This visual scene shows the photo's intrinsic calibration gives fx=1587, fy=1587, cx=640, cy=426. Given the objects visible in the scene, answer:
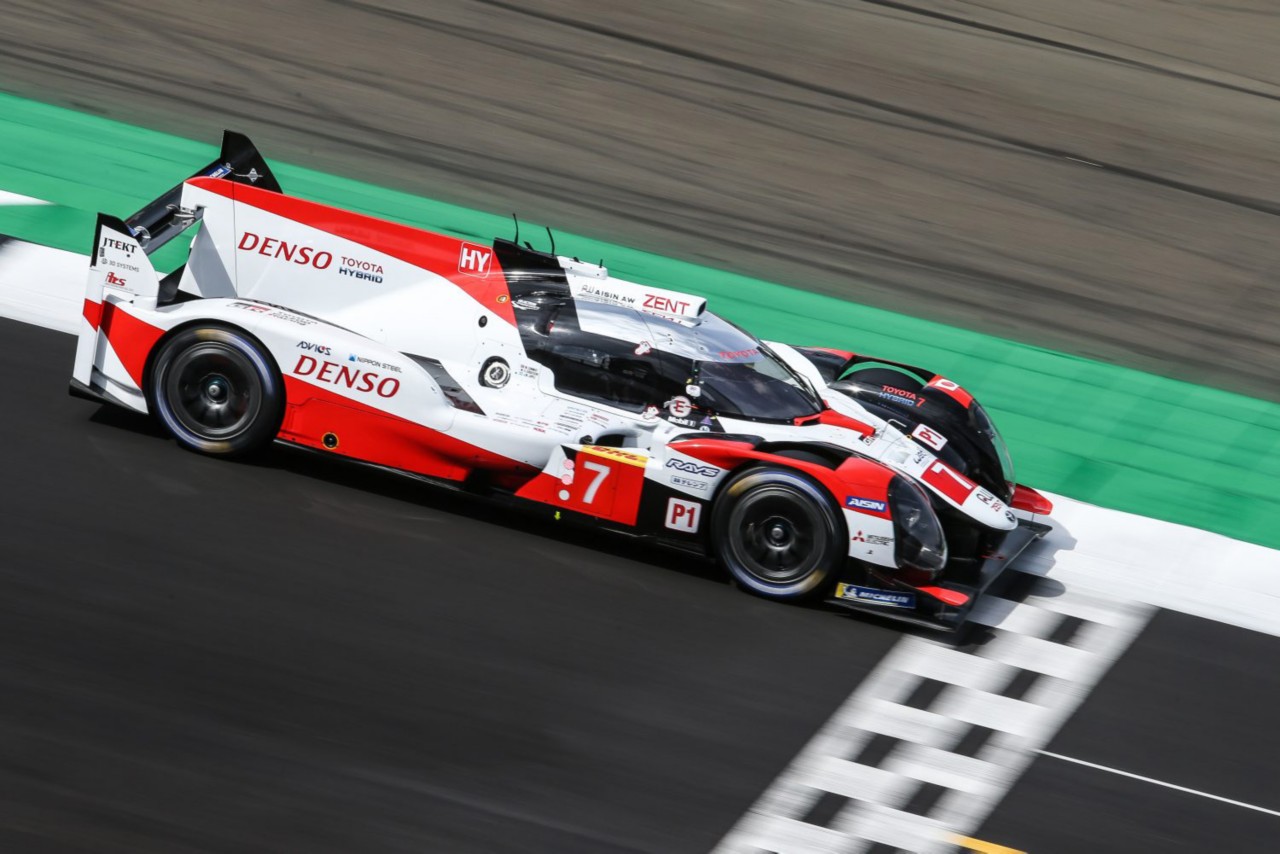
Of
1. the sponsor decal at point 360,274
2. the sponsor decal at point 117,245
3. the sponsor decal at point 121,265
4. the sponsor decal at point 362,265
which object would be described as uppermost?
the sponsor decal at point 362,265

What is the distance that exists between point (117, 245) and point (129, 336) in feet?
1.83

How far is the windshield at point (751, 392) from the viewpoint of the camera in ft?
29.8

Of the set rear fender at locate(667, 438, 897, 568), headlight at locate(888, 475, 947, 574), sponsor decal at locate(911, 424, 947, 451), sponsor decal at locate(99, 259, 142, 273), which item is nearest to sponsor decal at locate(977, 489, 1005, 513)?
sponsor decal at locate(911, 424, 947, 451)

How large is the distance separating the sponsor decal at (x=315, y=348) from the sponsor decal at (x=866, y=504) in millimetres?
3073

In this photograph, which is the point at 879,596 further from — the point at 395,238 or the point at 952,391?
the point at 395,238

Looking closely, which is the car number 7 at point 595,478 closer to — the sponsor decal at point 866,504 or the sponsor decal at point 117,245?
the sponsor decal at point 866,504

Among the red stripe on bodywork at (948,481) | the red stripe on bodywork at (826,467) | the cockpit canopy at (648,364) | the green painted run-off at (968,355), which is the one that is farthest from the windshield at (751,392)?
the green painted run-off at (968,355)

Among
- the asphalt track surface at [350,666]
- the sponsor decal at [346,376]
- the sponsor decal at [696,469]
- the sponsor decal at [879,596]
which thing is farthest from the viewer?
the sponsor decal at [346,376]

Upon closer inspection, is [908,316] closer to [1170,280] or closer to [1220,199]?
[1170,280]

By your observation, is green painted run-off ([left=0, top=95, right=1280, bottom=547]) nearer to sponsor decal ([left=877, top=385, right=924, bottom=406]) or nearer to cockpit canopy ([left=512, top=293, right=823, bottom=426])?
sponsor decal ([left=877, top=385, right=924, bottom=406])

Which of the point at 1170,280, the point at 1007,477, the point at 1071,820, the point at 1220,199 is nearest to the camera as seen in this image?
the point at 1071,820

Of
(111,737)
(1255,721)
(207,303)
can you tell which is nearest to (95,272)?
(207,303)

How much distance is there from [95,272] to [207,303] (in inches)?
28.5

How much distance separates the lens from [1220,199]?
1595 cm
